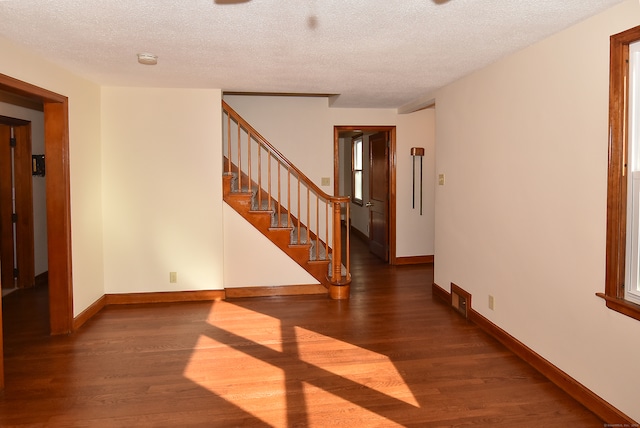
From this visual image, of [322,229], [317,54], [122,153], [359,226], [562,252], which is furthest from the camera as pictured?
[359,226]

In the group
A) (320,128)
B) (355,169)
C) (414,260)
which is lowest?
(414,260)

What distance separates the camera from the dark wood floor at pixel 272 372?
2545 millimetres

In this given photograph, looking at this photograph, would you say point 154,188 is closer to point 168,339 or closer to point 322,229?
point 168,339

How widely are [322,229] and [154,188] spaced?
7.89ft

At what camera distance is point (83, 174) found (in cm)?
421

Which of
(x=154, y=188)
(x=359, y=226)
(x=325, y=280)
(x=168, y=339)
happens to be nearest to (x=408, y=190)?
(x=325, y=280)

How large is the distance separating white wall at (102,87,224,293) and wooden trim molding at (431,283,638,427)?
9.34ft

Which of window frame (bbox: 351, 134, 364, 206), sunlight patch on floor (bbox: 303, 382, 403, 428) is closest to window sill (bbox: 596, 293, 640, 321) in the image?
sunlight patch on floor (bbox: 303, 382, 403, 428)

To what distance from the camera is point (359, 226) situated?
9383 mm

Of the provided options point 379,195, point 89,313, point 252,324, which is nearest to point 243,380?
point 252,324

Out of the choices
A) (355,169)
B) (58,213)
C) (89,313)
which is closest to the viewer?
(58,213)

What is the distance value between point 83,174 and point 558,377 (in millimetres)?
4182

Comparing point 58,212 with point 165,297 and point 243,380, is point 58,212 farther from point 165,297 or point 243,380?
point 243,380

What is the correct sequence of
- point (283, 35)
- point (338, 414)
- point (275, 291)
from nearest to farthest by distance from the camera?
1. point (338, 414)
2. point (283, 35)
3. point (275, 291)
